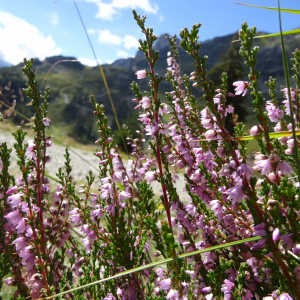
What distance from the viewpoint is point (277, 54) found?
290ft

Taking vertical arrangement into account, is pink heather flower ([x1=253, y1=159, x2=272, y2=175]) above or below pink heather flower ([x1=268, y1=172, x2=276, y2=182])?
above

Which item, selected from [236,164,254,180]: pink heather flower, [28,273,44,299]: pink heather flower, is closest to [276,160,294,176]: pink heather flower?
[236,164,254,180]: pink heather flower

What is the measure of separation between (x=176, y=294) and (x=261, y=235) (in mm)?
776

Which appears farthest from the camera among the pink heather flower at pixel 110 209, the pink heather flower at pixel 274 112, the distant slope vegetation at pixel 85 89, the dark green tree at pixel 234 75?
the distant slope vegetation at pixel 85 89

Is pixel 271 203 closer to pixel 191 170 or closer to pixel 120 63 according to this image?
pixel 191 170

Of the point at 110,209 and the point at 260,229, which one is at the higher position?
the point at 110,209

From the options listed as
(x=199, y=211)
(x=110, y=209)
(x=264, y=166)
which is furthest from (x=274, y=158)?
(x=110, y=209)

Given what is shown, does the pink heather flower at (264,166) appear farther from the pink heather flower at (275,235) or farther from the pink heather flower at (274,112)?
the pink heather flower at (274,112)

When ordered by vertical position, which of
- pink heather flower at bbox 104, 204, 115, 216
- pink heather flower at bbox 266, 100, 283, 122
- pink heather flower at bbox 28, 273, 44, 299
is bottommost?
pink heather flower at bbox 28, 273, 44, 299

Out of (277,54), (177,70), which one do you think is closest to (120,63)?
(277,54)

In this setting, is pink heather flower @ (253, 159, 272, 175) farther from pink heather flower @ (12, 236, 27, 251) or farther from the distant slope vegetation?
the distant slope vegetation

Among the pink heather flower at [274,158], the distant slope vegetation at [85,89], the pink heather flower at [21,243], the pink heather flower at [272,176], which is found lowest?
the pink heather flower at [21,243]

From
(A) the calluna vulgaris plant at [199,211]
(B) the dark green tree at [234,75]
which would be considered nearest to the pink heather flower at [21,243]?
(A) the calluna vulgaris plant at [199,211]

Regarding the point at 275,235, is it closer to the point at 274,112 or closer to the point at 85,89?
the point at 274,112
